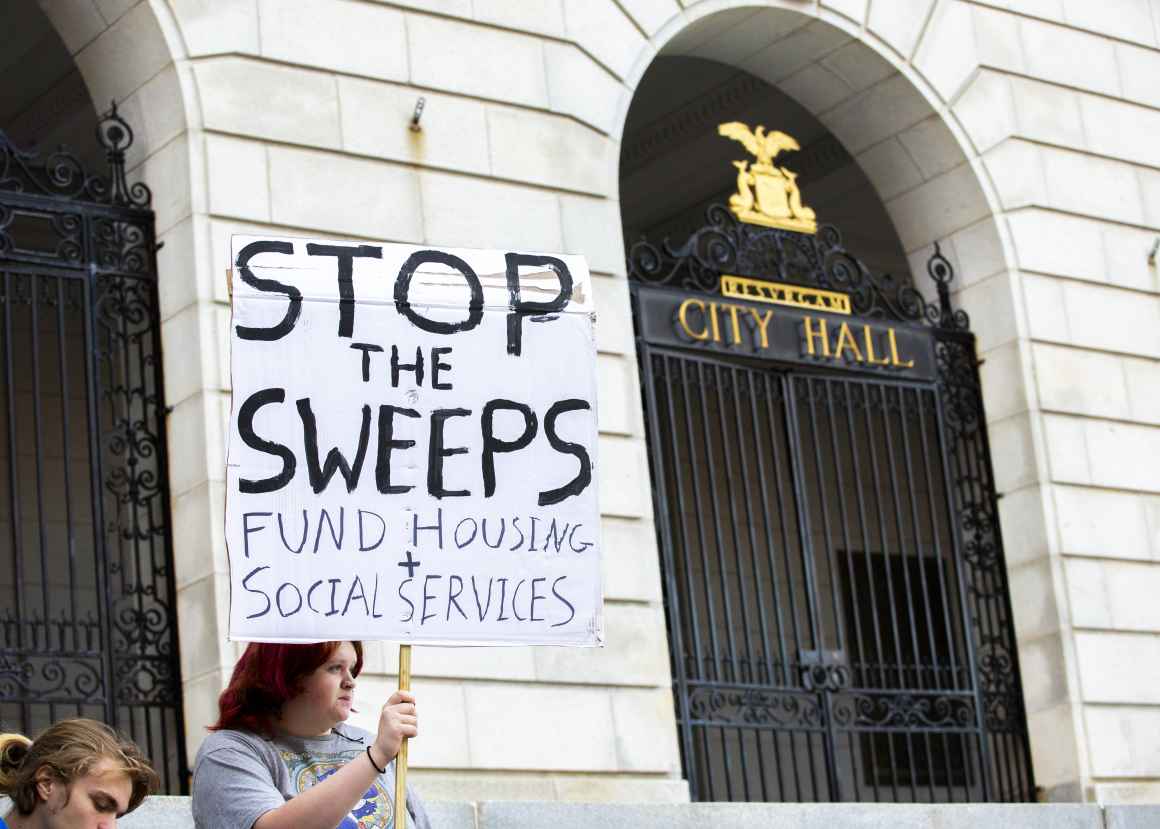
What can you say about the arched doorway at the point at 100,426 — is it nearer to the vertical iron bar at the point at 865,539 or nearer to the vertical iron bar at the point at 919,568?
the vertical iron bar at the point at 865,539

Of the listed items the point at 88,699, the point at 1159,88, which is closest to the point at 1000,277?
the point at 1159,88

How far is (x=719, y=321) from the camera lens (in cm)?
1223

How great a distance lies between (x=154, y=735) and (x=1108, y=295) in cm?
726

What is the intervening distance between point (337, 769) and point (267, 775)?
20cm

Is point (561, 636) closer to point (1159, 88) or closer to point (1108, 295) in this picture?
point (1108, 295)

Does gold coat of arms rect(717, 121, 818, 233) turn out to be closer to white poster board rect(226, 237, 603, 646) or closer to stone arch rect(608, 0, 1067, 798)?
stone arch rect(608, 0, 1067, 798)

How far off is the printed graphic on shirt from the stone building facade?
13.7 feet

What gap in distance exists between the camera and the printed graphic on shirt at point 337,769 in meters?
5.21

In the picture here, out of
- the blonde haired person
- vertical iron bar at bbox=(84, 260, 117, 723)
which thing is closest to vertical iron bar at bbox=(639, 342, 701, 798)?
vertical iron bar at bbox=(84, 260, 117, 723)

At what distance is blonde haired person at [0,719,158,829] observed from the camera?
4637 mm

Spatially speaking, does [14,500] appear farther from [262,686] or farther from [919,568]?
[919,568]

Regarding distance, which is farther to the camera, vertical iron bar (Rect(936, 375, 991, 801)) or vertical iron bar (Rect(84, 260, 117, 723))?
vertical iron bar (Rect(936, 375, 991, 801))

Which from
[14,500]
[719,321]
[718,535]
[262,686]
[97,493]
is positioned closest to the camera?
[262,686]

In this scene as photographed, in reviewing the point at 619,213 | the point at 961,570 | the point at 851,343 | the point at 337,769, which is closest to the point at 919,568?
the point at 961,570
